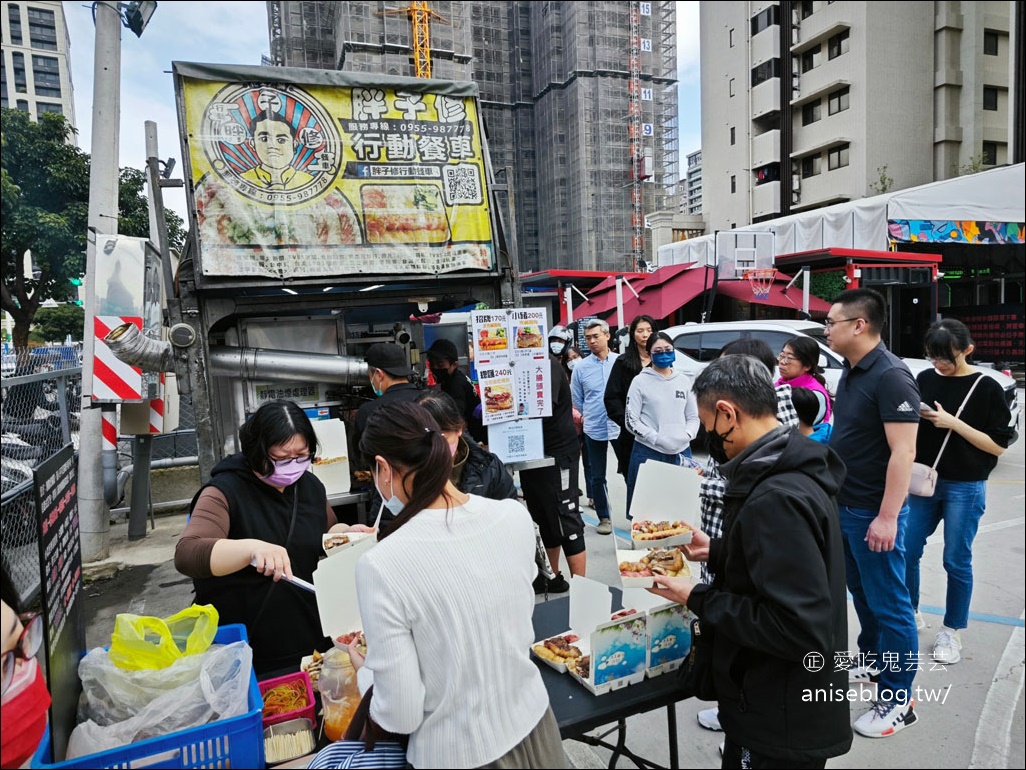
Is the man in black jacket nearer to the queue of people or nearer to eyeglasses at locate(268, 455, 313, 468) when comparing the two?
the queue of people

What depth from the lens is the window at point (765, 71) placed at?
25734mm

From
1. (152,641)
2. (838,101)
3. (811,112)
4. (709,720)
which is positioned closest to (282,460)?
(152,641)

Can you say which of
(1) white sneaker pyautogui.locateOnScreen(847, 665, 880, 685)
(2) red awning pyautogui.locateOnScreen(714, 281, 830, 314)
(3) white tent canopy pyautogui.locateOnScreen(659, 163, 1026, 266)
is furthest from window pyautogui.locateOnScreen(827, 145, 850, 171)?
(1) white sneaker pyautogui.locateOnScreen(847, 665, 880, 685)

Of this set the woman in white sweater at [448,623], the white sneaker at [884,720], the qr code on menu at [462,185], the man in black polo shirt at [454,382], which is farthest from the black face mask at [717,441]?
the qr code on menu at [462,185]

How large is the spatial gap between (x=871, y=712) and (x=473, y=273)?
142 inches

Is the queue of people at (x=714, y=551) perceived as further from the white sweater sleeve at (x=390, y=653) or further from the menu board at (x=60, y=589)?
the menu board at (x=60, y=589)

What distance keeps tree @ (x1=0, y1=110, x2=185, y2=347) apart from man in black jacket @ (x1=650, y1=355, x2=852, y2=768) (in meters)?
1.92

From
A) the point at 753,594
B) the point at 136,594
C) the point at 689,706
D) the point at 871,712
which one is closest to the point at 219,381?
the point at 136,594

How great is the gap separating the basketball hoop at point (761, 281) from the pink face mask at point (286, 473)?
44.9 feet

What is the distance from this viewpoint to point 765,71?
26453 millimetres

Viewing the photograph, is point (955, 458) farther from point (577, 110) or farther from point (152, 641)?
point (577, 110)

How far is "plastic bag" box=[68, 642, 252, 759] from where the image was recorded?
157 centimetres

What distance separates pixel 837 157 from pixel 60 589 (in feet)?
93.3

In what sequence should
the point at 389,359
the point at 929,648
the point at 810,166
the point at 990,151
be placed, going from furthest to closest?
the point at 810,166 < the point at 990,151 < the point at 389,359 < the point at 929,648
